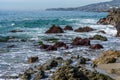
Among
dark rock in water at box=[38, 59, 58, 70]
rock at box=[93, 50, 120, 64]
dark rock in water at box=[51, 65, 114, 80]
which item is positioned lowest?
rock at box=[93, 50, 120, 64]

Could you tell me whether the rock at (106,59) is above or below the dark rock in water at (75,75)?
below

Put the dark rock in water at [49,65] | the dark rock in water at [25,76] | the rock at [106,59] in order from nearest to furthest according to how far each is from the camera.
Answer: the dark rock in water at [25,76] < the dark rock in water at [49,65] < the rock at [106,59]

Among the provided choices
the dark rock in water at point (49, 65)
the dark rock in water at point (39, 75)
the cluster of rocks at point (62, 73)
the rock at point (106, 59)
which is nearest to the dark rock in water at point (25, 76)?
the cluster of rocks at point (62, 73)

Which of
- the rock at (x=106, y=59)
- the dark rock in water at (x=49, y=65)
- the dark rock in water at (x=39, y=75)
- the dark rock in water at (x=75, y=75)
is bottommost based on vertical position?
the rock at (x=106, y=59)

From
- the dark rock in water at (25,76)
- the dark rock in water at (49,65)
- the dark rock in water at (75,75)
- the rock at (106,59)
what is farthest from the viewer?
the rock at (106,59)

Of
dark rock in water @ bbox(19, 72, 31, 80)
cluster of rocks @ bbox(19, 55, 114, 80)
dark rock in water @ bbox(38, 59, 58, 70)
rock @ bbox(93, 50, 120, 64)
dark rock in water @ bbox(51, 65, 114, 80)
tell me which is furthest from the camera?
rock @ bbox(93, 50, 120, 64)

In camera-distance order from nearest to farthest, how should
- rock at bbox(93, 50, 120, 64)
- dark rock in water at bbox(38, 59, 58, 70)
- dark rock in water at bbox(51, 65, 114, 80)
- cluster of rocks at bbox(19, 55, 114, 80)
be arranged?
dark rock in water at bbox(51, 65, 114, 80)
cluster of rocks at bbox(19, 55, 114, 80)
dark rock in water at bbox(38, 59, 58, 70)
rock at bbox(93, 50, 120, 64)

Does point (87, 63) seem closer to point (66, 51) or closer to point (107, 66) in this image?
point (107, 66)

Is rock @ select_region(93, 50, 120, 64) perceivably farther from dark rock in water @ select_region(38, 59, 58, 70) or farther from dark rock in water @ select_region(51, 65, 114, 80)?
dark rock in water @ select_region(51, 65, 114, 80)

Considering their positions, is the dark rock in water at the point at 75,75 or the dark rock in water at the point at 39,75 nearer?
the dark rock in water at the point at 75,75

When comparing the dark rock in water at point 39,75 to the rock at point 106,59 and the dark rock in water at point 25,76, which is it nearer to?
the dark rock in water at point 25,76


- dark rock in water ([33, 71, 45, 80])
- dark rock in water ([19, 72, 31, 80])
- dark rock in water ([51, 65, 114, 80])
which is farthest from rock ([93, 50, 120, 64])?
dark rock in water ([51, 65, 114, 80])

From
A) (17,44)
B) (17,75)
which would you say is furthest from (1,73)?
(17,44)

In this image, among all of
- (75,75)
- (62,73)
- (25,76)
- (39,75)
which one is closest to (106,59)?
(39,75)
